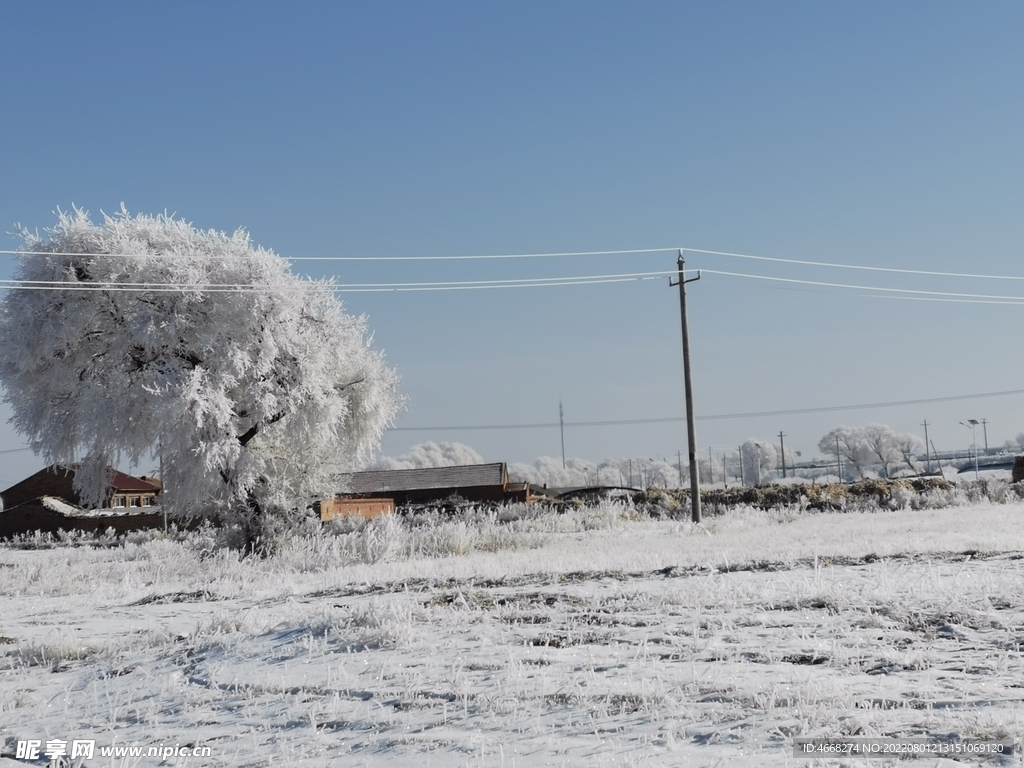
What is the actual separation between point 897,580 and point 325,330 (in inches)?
570

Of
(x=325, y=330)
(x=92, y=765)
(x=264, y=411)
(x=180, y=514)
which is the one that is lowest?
(x=92, y=765)

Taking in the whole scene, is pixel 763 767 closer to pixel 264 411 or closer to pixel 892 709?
pixel 892 709

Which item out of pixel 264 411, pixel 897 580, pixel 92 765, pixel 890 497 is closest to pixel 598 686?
pixel 92 765

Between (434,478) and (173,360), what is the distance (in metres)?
39.4

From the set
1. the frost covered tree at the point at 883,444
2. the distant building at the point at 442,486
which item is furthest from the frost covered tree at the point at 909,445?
the distant building at the point at 442,486

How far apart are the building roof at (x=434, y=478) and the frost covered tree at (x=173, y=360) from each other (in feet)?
116

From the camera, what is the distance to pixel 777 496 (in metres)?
38.7

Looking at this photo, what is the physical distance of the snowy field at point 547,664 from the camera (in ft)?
18.2

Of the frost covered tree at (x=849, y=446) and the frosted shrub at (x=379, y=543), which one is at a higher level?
the frost covered tree at (x=849, y=446)

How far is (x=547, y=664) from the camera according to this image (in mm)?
7309

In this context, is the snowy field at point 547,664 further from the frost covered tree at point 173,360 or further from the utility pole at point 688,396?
the utility pole at point 688,396

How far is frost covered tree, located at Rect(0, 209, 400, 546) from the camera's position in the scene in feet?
63.9

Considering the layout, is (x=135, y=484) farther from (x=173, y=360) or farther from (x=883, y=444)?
(x=883, y=444)

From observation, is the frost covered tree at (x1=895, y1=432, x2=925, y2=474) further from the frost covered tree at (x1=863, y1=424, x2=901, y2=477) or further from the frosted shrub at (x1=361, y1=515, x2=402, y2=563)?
the frosted shrub at (x1=361, y1=515, x2=402, y2=563)
